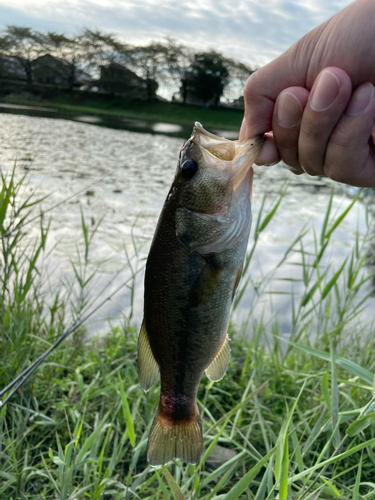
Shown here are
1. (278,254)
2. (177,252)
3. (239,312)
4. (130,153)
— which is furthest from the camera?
(130,153)

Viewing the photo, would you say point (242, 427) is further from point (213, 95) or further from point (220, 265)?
point (213, 95)

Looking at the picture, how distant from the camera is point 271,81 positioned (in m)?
1.68

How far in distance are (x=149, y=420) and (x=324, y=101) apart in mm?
2123

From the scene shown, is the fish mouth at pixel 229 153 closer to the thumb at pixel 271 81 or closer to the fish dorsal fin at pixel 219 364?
the thumb at pixel 271 81

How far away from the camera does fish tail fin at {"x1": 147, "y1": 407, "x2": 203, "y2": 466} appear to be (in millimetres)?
1590

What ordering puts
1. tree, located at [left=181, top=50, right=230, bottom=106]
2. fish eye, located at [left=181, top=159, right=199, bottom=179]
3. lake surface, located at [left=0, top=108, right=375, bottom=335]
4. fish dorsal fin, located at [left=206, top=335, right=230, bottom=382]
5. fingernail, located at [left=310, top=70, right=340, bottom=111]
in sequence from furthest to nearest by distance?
tree, located at [left=181, top=50, right=230, bottom=106] → lake surface, located at [left=0, top=108, right=375, bottom=335] → fish dorsal fin, located at [left=206, top=335, right=230, bottom=382] → fish eye, located at [left=181, top=159, right=199, bottom=179] → fingernail, located at [left=310, top=70, right=340, bottom=111]

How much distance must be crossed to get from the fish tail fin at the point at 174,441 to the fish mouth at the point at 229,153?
3.35 feet

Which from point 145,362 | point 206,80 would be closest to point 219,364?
point 145,362

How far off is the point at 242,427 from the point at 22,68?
44274 millimetres

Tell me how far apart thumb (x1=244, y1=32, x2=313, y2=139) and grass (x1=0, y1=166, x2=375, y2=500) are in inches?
42.0

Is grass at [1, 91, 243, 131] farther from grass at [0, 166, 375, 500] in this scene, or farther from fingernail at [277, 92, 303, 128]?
fingernail at [277, 92, 303, 128]

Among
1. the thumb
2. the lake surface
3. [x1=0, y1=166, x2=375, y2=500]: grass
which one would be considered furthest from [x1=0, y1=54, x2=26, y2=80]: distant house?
the thumb

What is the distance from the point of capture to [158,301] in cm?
156

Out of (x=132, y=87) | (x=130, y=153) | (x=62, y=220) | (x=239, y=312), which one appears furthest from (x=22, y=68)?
(x=239, y=312)
